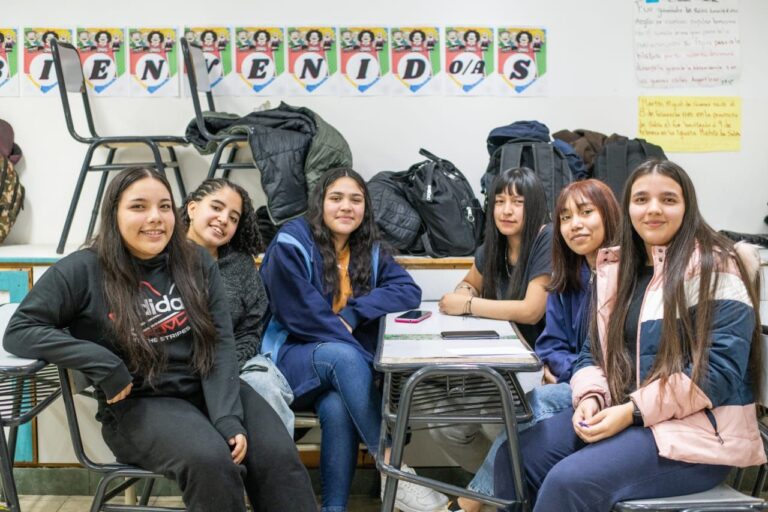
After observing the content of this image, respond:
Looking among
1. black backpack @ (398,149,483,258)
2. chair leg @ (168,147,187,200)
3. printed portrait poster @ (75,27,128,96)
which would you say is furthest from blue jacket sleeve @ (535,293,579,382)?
printed portrait poster @ (75,27,128,96)

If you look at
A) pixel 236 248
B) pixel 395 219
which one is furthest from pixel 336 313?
pixel 395 219

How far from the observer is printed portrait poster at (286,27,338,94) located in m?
3.10

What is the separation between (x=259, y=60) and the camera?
311 cm

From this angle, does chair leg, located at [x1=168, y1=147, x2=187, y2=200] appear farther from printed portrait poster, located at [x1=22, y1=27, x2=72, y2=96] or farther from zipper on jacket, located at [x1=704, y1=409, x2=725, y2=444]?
zipper on jacket, located at [x1=704, y1=409, x2=725, y2=444]

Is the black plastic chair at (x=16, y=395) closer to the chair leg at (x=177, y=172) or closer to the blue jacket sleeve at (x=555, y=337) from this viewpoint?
the chair leg at (x=177, y=172)

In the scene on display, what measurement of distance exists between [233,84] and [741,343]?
2.35 meters

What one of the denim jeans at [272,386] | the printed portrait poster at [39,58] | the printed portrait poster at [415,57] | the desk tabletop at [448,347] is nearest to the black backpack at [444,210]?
the printed portrait poster at [415,57]

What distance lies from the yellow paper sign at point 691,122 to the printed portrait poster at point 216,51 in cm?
183

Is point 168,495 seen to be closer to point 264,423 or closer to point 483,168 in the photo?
point 264,423

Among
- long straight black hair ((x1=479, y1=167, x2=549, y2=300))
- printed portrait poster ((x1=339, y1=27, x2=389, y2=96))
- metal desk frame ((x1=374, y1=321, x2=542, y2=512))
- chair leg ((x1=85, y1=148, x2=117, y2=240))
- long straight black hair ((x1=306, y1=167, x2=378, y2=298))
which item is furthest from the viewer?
printed portrait poster ((x1=339, y1=27, x2=389, y2=96))

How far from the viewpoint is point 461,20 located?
3.11 meters

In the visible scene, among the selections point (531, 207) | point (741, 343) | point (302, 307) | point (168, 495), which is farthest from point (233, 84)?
point (741, 343)

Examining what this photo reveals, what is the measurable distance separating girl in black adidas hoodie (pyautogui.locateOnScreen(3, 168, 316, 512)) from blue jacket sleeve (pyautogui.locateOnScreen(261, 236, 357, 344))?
0.35m

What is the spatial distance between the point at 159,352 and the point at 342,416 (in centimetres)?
58
